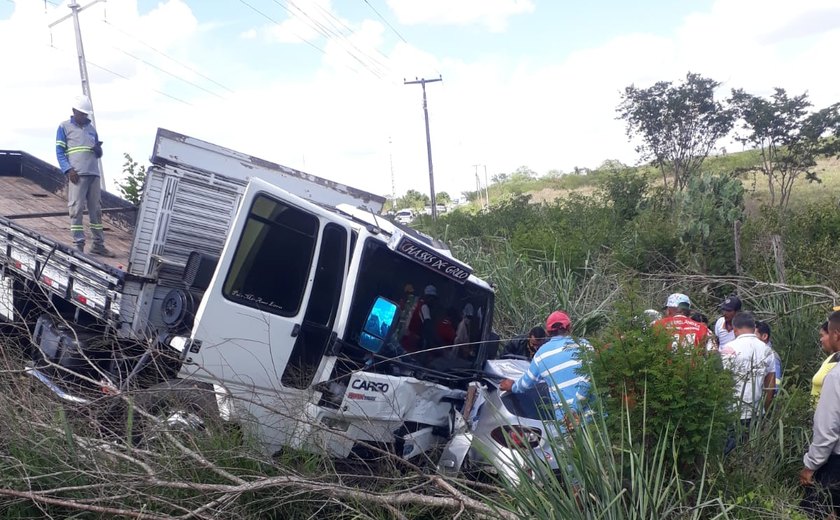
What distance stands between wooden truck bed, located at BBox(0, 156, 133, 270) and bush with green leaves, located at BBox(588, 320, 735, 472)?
14.1ft

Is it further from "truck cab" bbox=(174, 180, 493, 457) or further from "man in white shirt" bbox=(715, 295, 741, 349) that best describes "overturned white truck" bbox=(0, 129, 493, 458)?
"man in white shirt" bbox=(715, 295, 741, 349)

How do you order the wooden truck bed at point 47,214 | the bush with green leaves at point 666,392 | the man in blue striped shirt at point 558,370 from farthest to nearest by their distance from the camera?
the wooden truck bed at point 47,214 < the man in blue striped shirt at point 558,370 < the bush with green leaves at point 666,392

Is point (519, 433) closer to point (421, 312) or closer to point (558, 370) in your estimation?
point (558, 370)

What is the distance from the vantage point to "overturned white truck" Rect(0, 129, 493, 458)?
4.79 meters

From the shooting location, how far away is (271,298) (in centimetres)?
500

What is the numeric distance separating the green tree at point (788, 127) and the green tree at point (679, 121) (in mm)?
653

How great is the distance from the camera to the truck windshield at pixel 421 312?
524cm

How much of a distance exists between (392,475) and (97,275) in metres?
2.68

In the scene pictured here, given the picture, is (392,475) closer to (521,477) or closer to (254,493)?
(254,493)

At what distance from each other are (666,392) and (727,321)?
368cm

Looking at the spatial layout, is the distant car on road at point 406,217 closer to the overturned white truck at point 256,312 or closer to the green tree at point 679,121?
the green tree at point 679,121

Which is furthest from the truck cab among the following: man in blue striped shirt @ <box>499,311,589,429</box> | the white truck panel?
the white truck panel

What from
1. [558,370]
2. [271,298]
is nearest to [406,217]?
[271,298]

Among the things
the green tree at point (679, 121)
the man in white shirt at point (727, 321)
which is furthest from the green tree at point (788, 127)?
the man in white shirt at point (727, 321)
